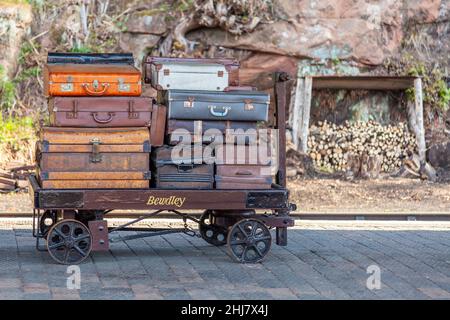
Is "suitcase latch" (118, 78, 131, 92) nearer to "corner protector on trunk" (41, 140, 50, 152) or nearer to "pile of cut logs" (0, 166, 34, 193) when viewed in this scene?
"corner protector on trunk" (41, 140, 50, 152)

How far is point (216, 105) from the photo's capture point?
9656 millimetres

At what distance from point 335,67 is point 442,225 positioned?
710 centimetres

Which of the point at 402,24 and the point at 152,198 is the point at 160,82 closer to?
the point at 152,198

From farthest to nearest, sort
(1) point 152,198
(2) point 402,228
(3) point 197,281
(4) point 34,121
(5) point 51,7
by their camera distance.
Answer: (5) point 51,7 < (4) point 34,121 < (2) point 402,228 < (1) point 152,198 < (3) point 197,281

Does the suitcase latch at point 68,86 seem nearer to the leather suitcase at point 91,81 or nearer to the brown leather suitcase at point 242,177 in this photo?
the leather suitcase at point 91,81

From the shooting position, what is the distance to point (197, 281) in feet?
28.2

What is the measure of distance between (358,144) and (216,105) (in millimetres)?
11111

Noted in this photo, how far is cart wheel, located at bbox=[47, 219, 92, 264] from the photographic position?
941 centimetres

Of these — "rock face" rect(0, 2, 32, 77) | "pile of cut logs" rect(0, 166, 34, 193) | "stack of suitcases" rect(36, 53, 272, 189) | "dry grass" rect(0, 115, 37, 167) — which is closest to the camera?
"stack of suitcases" rect(36, 53, 272, 189)

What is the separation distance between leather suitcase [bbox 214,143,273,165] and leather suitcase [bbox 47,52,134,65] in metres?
1.37

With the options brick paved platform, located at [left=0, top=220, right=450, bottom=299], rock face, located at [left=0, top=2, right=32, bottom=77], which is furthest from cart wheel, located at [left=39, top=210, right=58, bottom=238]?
rock face, located at [left=0, top=2, right=32, bottom=77]

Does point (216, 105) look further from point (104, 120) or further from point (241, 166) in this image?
point (104, 120)

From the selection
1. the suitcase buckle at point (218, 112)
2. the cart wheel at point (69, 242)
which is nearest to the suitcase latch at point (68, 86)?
the cart wheel at point (69, 242)

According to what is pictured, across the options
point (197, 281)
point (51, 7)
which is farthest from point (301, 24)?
point (197, 281)
